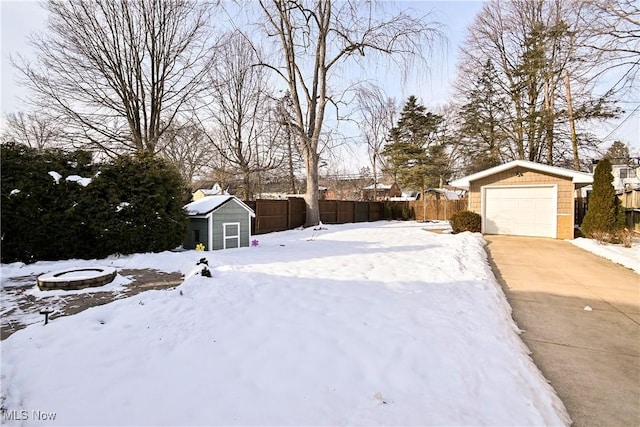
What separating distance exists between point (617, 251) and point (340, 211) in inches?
525

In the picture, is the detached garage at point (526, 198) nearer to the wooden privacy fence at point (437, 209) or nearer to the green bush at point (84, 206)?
the wooden privacy fence at point (437, 209)

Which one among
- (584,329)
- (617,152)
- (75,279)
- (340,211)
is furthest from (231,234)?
(617,152)

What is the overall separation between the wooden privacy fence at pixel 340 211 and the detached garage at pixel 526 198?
24.9 feet

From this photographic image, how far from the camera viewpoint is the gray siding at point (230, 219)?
8.27m

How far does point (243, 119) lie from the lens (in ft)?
62.2

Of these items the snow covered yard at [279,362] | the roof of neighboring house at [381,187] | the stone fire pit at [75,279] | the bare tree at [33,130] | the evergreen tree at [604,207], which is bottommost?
the snow covered yard at [279,362]

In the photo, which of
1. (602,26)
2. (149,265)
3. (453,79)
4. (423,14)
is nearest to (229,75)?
(423,14)

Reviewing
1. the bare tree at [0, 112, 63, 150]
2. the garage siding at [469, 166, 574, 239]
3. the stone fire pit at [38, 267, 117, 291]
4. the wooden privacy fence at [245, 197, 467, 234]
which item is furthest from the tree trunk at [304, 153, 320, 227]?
the stone fire pit at [38, 267, 117, 291]

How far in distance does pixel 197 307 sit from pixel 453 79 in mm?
20480

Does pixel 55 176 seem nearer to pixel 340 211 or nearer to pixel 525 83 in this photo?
pixel 340 211

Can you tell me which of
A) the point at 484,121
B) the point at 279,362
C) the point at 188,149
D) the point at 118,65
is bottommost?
the point at 279,362

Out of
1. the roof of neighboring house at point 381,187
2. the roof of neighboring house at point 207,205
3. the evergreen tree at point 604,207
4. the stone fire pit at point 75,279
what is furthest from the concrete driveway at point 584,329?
the roof of neighboring house at point 381,187

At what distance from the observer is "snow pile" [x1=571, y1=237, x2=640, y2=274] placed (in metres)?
6.75

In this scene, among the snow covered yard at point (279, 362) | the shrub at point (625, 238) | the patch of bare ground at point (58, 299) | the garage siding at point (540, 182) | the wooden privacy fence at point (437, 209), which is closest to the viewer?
the snow covered yard at point (279, 362)
